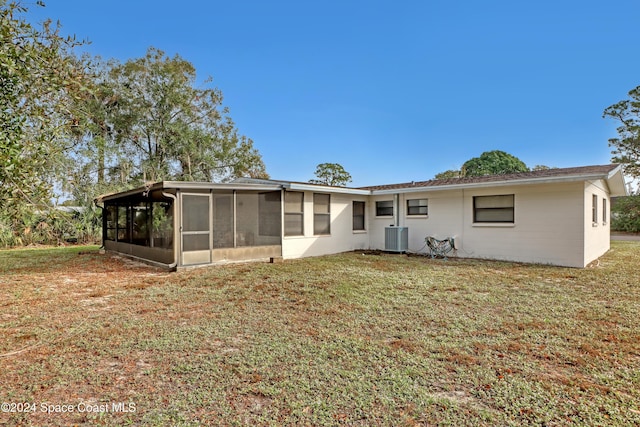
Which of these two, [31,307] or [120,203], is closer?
[31,307]

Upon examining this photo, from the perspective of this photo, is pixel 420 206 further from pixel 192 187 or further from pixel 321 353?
pixel 321 353

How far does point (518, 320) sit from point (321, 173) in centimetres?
2973

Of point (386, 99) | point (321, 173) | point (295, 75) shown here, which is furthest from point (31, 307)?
point (321, 173)

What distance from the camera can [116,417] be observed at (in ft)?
7.31

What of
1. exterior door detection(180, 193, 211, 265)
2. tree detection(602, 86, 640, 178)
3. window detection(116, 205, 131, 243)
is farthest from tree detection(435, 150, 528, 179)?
window detection(116, 205, 131, 243)

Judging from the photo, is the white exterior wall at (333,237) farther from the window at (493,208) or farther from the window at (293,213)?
the window at (493,208)

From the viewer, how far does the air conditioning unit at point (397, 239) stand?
11274mm

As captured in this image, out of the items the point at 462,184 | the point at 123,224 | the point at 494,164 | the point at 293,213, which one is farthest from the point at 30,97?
the point at 494,164

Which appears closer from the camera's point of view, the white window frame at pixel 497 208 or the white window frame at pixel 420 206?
the white window frame at pixel 497 208

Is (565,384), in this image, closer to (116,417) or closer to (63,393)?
(116,417)

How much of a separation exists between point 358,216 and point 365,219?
0.39 meters

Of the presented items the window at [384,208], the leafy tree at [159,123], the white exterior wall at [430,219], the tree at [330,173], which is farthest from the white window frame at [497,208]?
the tree at [330,173]

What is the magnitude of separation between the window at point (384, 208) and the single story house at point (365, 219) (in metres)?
0.04

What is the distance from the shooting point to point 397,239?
1130 cm
